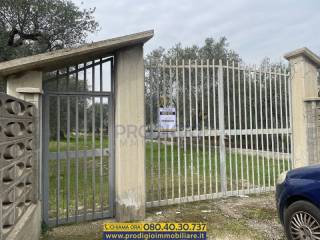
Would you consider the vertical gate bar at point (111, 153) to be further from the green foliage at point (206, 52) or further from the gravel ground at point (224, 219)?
the green foliage at point (206, 52)

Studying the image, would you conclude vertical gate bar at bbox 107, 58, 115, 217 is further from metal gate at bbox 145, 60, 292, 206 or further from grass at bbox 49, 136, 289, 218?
metal gate at bbox 145, 60, 292, 206

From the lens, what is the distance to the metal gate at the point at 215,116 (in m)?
5.62

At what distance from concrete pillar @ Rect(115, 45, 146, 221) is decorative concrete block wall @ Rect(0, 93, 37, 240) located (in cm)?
138

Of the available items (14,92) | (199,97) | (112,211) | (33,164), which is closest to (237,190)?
(199,97)

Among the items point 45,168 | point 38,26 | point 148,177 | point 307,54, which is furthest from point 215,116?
point 38,26

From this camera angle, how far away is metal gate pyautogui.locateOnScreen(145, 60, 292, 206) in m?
5.62

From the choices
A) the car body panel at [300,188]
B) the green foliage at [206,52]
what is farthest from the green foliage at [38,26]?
the car body panel at [300,188]

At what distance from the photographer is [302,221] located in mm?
3494

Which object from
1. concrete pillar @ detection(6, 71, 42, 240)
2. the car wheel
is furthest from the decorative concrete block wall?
the car wheel

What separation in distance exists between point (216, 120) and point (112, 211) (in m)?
2.85

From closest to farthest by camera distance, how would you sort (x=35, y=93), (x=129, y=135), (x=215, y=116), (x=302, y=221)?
(x=302, y=221) → (x=35, y=93) → (x=129, y=135) → (x=215, y=116)

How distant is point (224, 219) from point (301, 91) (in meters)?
3.81

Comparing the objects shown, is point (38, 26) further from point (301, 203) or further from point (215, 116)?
point (301, 203)

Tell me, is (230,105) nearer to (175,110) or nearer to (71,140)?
(175,110)
